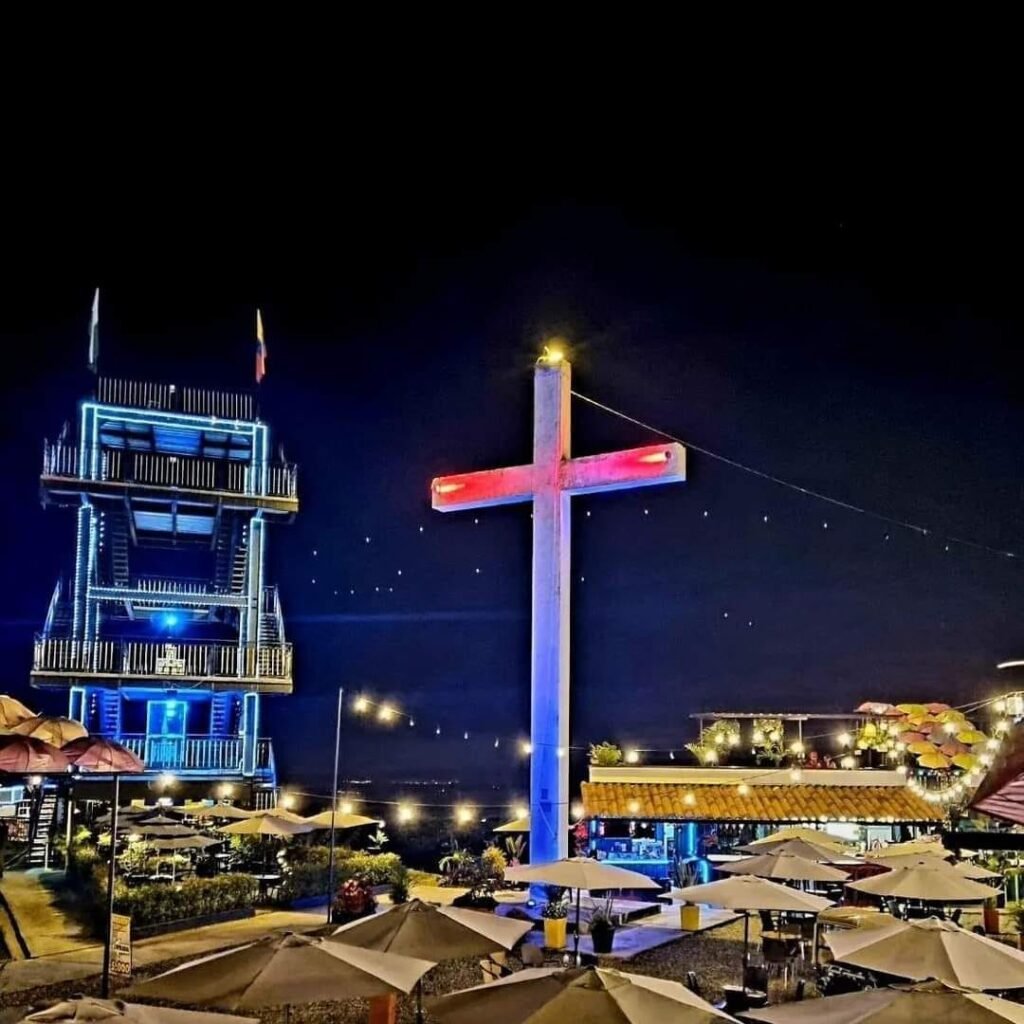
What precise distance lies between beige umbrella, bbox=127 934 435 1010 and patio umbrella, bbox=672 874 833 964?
23.0 ft

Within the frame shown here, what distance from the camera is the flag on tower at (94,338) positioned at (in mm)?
32562

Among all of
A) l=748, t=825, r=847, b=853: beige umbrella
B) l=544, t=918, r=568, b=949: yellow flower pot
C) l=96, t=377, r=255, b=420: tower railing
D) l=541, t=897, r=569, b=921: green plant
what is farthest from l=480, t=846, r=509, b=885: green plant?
l=96, t=377, r=255, b=420: tower railing

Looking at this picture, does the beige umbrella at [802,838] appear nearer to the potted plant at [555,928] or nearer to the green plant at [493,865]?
the potted plant at [555,928]

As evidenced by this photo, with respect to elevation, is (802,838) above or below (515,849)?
above

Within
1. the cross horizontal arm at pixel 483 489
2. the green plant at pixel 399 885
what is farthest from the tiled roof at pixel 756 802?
the cross horizontal arm at pixel 483 489

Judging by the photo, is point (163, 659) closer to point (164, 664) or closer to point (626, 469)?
point (164, 664)

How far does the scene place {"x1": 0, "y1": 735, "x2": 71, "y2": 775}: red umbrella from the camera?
1391 centimetres

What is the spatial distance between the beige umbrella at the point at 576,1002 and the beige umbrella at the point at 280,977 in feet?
1.69

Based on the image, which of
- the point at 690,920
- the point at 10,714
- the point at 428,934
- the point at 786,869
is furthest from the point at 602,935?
the point at 10,714

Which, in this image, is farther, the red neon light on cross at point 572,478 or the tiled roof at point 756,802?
the tiled roof at point 756,802

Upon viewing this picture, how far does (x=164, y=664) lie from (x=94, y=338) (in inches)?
404

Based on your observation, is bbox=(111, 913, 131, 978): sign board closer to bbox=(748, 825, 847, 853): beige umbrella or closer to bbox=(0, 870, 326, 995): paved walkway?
bbox=(0, 870, 326, 995): paved walkway

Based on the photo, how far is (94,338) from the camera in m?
32.9

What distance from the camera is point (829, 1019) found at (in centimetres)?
746
